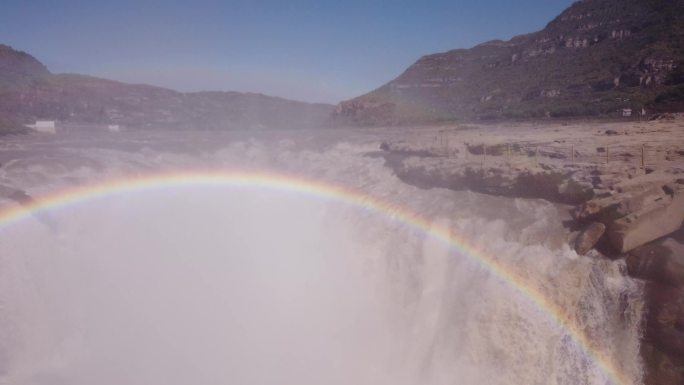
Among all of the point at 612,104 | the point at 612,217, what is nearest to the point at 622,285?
the point at 612,217

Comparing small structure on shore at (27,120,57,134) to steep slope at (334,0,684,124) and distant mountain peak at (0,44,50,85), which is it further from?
steep slope at (334,0,684,124)

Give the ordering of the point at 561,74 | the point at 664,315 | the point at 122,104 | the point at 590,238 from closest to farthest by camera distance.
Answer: the point at 664,315, the point at 590,238, the point at 561,74, the point at 122,104

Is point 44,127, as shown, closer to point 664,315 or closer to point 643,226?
point 643,226

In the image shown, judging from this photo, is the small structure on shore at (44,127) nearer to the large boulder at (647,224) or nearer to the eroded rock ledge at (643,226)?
the eroded rock ledge at (643,226)

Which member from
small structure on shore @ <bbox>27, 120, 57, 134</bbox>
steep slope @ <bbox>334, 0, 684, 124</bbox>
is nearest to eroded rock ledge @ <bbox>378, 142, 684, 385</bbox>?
steep slope @ <bbox>334, 0, 684, 124</bbox>

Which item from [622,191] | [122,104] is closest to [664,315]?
[622,191]

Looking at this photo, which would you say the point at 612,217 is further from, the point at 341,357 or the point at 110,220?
the point at 110,220

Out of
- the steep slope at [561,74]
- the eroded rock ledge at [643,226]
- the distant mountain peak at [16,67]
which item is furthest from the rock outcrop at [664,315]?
the distant mountain peak at [16,67]
